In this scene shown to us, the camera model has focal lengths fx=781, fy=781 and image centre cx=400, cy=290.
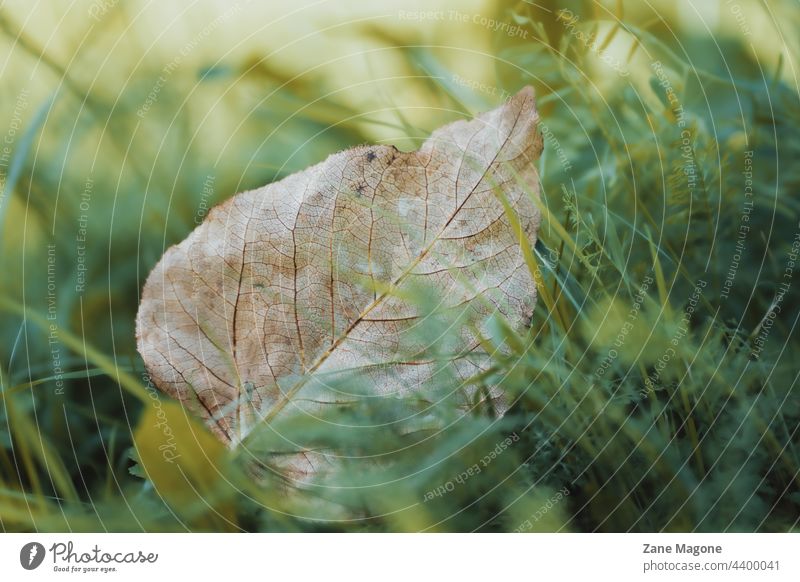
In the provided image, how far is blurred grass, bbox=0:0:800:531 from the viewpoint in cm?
53

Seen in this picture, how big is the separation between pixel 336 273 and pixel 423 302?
2.5 inches

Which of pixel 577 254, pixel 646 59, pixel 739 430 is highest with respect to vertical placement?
pixel 646 59

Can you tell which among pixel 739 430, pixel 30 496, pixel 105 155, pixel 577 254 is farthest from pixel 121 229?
pixel 739 430

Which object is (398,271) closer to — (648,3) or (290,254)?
(290,254)

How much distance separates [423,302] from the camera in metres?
0.54

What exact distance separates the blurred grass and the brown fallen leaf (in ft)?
0.05

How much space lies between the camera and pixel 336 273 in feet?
1.77

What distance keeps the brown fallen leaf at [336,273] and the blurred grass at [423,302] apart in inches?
0.6

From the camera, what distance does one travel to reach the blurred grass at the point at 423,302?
53cm

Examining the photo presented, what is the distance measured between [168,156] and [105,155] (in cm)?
4

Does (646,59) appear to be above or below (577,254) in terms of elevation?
above

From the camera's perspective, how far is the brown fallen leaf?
53 cm

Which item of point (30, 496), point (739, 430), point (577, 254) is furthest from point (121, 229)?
point (739, 430)
